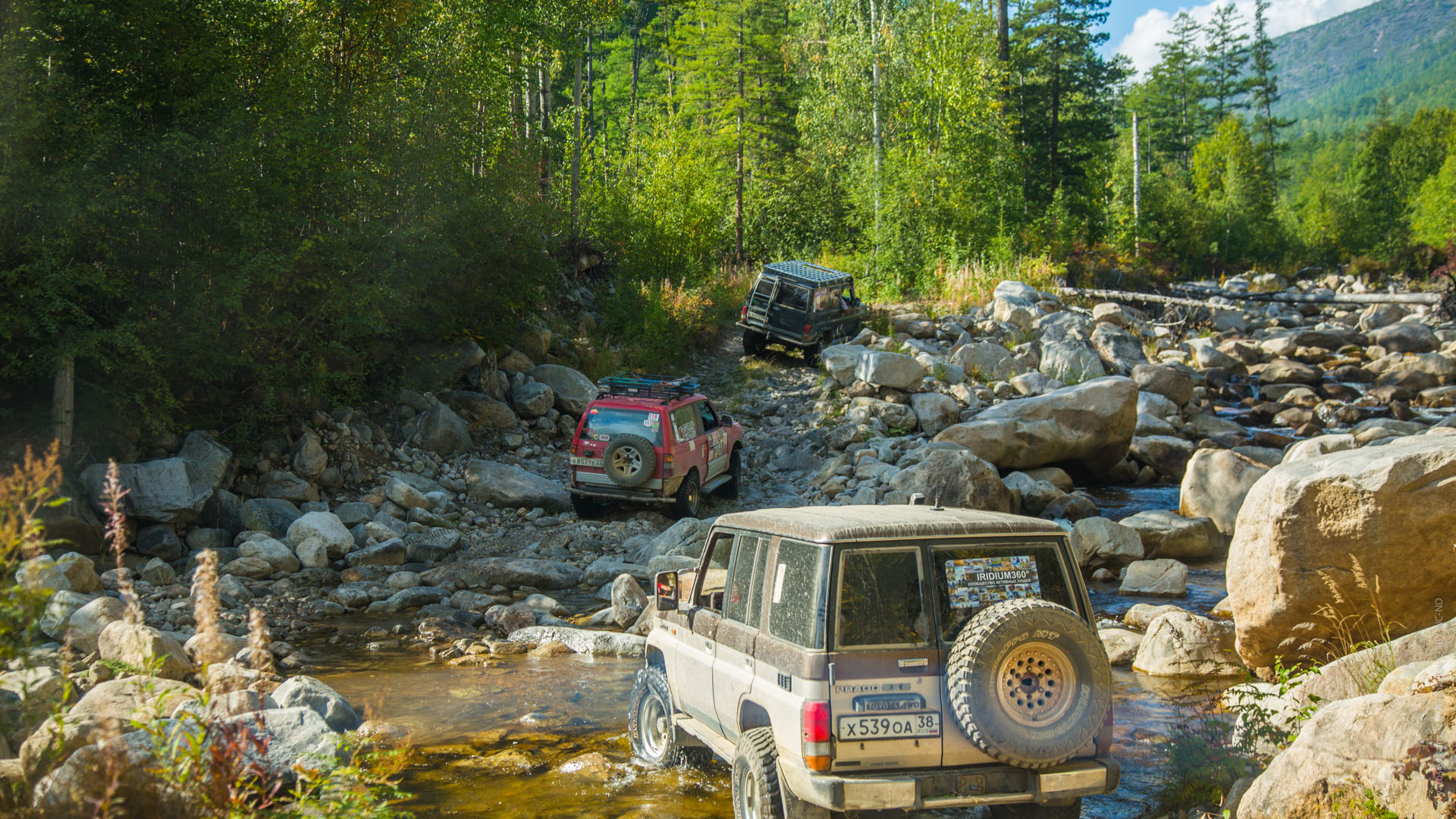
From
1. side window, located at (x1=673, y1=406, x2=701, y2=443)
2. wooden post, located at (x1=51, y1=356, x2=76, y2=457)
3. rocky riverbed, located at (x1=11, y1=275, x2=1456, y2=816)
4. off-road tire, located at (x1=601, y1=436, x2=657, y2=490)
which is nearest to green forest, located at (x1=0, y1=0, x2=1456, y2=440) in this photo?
wooden post, located at (x1=51, y1=356, x2=76, y2=457)

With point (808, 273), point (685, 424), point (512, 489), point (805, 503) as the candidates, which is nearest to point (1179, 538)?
point (805, 503)

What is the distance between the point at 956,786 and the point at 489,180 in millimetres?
18132

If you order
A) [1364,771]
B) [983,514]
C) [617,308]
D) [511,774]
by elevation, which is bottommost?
[511,774]

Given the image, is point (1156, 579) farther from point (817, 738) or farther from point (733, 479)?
point (817, 738)

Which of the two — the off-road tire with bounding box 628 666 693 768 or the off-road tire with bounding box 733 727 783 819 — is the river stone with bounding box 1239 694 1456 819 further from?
the off-road tire with bounding box 628 666 693 768

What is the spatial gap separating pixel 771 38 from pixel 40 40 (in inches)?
1295

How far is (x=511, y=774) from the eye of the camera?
6871 mm

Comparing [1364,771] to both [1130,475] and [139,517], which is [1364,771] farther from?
[1130,475]

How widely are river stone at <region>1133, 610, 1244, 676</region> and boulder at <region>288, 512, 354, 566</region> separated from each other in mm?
10191

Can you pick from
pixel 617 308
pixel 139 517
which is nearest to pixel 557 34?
pixel 617 308

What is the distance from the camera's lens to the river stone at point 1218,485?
1471 centimetres

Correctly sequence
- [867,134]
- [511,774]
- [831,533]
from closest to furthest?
[831,533] < [511,774] < [867,134]

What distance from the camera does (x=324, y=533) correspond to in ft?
43.3

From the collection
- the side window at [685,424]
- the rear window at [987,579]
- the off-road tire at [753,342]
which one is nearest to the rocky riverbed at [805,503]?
the off-road tire at [753,342]
